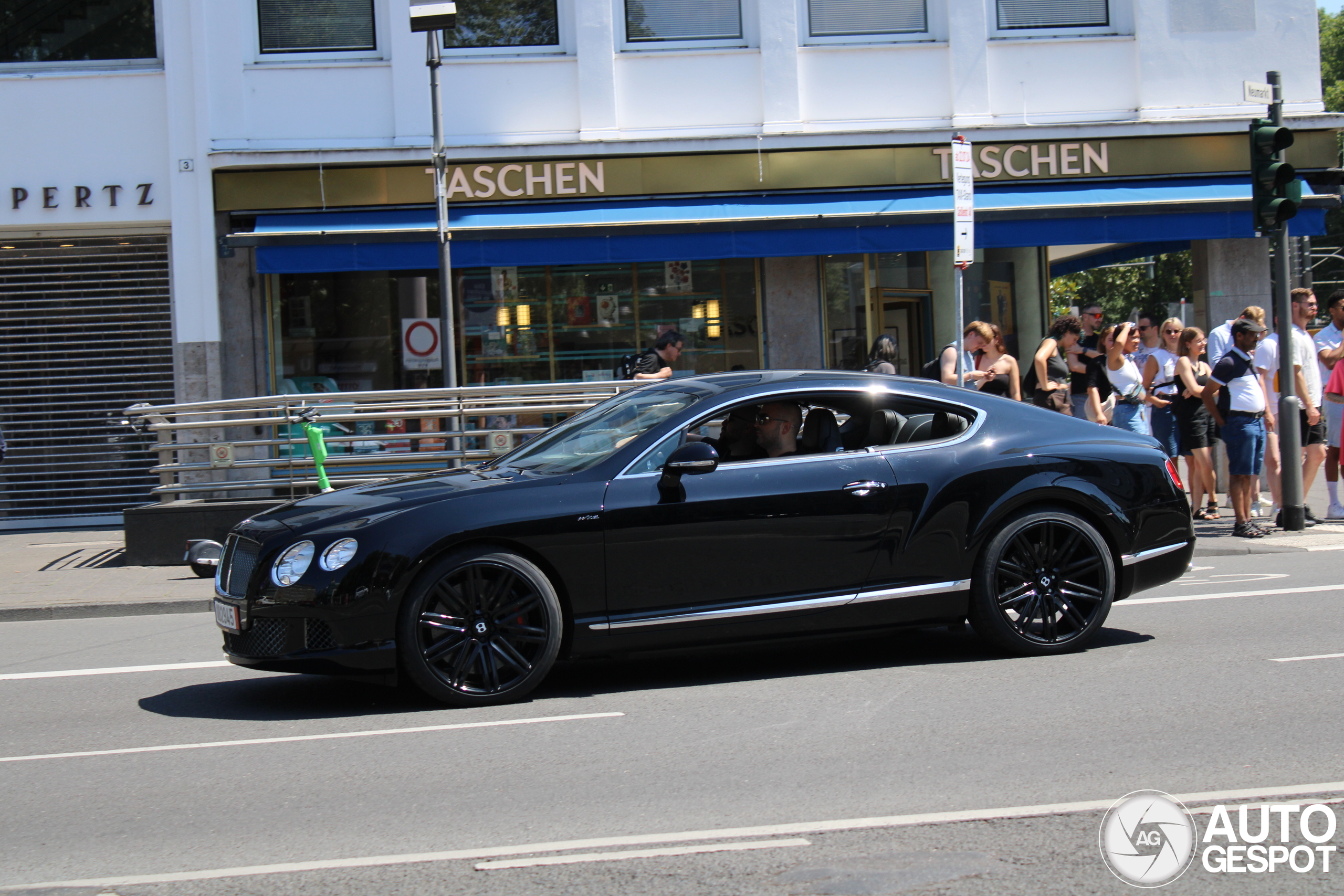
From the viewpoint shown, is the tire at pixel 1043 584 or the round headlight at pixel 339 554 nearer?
the round headlight at pixel 339 554

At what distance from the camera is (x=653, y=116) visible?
52.7ft

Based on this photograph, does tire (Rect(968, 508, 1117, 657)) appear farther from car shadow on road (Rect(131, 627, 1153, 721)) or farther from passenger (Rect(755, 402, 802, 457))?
passenger (Rect(755, 402, 802, 457))

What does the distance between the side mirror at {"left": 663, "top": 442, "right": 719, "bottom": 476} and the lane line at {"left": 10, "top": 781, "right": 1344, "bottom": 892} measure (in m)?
2.21

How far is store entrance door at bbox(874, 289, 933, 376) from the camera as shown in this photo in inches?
660

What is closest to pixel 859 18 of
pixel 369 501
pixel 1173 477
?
pixel 1173 477

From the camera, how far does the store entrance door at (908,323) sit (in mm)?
16766

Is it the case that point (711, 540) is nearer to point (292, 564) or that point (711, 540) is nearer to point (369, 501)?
point (369, 501)

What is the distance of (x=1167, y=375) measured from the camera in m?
12.9

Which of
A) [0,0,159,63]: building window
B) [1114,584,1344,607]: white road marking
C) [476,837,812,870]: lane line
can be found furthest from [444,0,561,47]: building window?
[476,837,812,870]: lane line

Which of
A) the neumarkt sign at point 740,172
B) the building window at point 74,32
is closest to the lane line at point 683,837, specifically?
the neumarkt sign at point 740,172

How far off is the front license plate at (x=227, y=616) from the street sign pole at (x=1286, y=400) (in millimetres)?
9346

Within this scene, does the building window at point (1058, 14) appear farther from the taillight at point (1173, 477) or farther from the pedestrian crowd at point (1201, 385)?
the taillight at point (1173, 477)

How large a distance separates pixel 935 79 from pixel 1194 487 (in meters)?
6.53

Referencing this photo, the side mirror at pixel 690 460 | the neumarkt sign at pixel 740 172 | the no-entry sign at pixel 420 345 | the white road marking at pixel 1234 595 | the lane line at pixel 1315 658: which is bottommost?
the white road marking at pixel 1234 595
